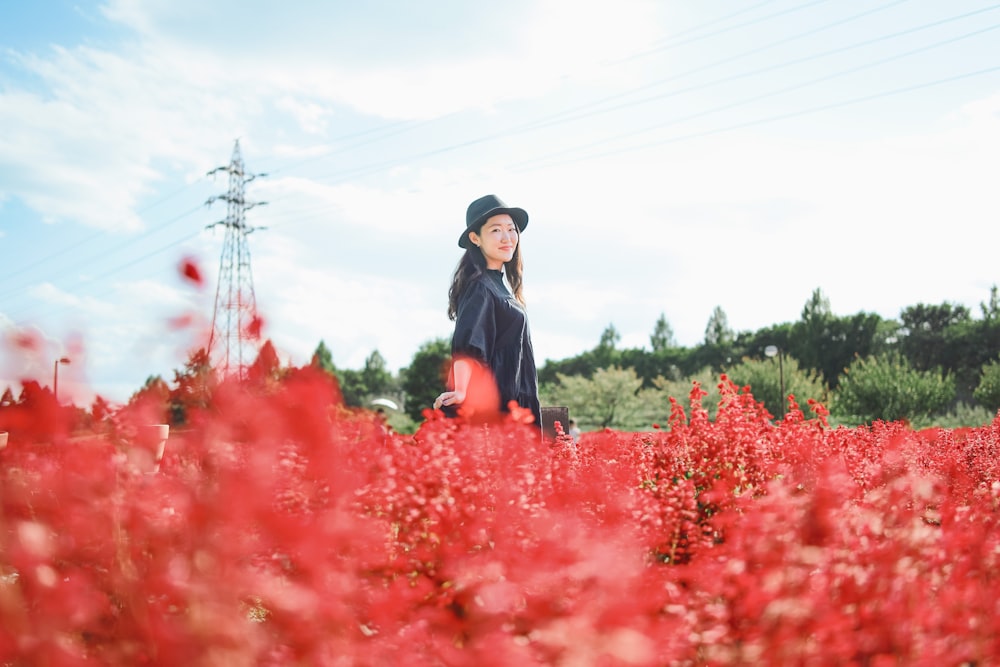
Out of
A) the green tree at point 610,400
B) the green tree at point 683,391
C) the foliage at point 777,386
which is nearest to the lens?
the foliage at point 777,386

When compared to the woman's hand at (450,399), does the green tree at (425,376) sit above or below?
above

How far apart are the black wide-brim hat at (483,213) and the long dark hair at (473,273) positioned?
10 cm

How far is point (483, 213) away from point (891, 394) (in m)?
18.1

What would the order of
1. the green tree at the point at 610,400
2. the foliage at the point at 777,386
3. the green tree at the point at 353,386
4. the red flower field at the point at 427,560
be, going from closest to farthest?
1. the red flower field at the point at 427,560
2. the foliage at the point at 777,386
3. the green tree at the point at 610,400
4. the green tree at the point at 353,386

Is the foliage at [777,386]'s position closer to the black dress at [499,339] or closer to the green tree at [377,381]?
the black dress at [499,339]

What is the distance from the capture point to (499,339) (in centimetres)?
418

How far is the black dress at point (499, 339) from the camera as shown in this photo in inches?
156

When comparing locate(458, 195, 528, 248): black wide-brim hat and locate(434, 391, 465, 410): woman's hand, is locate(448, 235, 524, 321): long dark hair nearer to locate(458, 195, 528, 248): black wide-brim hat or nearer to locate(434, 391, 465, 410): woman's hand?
locate(458, 195, 528, 248): black wide-brim hat

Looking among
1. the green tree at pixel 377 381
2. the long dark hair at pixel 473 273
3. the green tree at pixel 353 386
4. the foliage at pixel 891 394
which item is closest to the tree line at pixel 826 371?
the foliage at pixel 891 394

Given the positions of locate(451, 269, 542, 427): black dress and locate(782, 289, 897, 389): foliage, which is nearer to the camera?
locate(451, 269, 542, 427): black dress

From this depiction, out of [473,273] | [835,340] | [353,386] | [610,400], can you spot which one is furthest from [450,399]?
[353,386]

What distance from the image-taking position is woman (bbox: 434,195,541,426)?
12.8 feet

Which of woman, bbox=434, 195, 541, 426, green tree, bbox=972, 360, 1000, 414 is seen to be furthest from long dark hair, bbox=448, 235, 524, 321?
green tree, bbox=972, 360, 1000, 414

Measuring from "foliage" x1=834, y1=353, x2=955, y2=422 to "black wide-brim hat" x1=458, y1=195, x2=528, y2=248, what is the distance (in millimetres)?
17224
